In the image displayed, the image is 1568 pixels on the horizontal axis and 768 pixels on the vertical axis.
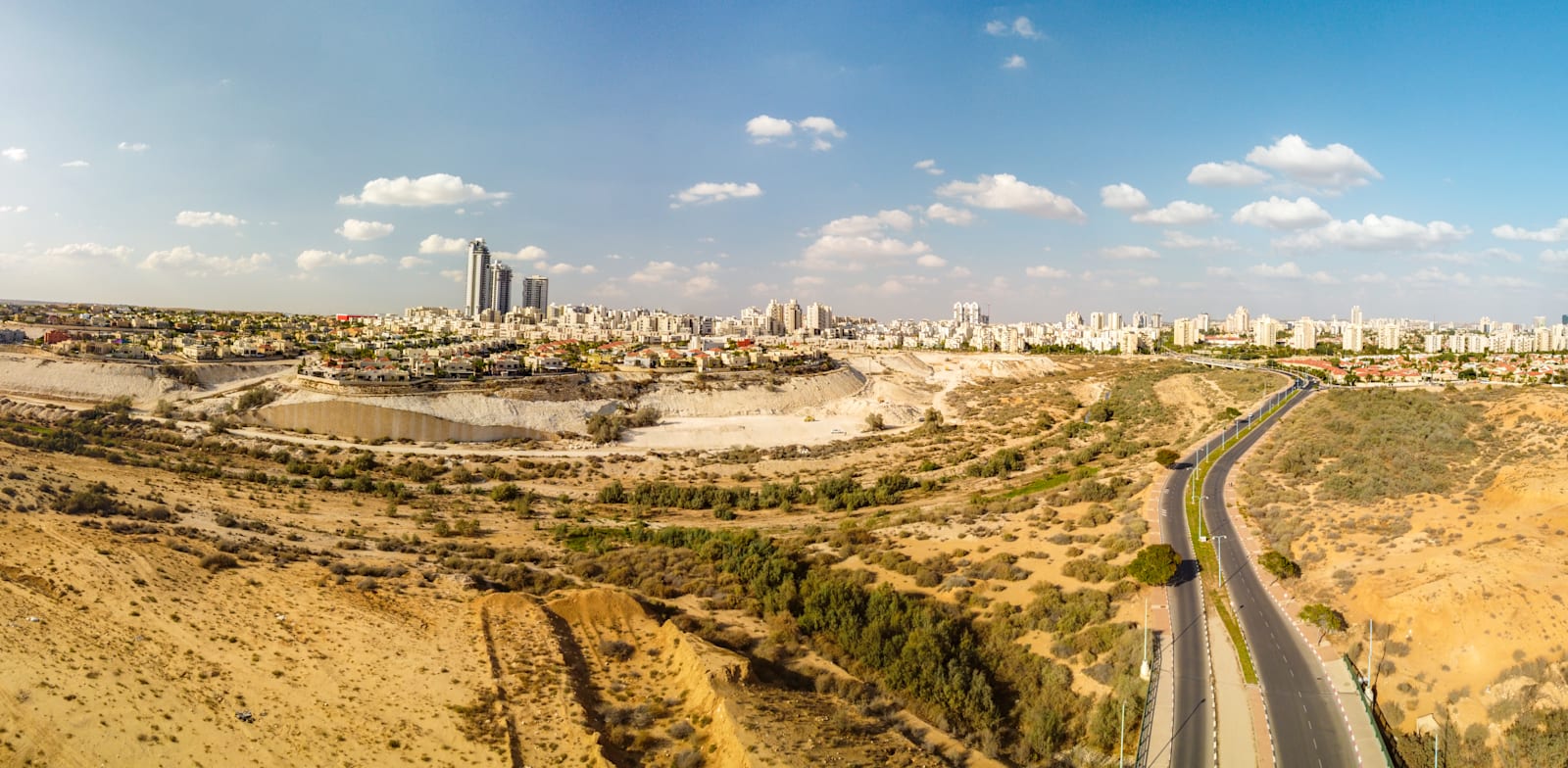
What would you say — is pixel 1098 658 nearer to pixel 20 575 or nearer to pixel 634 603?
pixel 634 603

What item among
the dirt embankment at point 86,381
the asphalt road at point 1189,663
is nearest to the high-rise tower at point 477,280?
the dirt embankment at point 86,381

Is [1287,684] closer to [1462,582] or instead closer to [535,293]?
[1462,582]

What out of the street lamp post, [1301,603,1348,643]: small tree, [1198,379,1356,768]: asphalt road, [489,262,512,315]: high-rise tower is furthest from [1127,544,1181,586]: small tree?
[489,262,512,315]: high-rise tower

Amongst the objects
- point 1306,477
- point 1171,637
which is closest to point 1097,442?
point 1306,477

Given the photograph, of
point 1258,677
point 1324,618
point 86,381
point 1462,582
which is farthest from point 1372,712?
point 86,381

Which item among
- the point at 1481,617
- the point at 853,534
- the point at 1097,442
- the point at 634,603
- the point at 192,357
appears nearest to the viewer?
the point at 1481,617

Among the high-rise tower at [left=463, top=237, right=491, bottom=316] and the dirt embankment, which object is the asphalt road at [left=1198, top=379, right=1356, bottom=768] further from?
the high-rise tower at [left=463, top=237, right=491, bottom=316]

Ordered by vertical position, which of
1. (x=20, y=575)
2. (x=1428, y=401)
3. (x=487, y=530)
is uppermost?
(x=1428, y=401)
